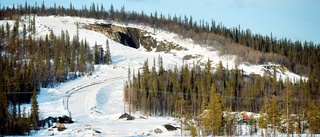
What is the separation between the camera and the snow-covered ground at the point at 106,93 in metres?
68.0

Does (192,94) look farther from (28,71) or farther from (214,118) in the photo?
(214,118)

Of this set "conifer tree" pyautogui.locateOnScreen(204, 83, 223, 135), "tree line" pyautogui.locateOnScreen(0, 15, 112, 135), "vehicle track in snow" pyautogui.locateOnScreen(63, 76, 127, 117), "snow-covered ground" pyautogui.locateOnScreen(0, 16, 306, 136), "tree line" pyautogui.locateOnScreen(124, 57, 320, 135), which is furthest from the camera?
"tree line" pyautogui.locateOnScreen(124, 57, 320, 135)

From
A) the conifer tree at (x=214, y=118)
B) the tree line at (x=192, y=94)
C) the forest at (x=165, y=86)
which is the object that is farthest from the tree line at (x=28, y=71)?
the conifer tree at (x=214, y=118)

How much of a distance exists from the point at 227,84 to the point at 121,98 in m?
28.6

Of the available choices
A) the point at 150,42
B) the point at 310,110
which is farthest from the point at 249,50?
the point at 310,110

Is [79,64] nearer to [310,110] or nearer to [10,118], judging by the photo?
[10,118]

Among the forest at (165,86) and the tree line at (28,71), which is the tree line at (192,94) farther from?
the tree line at (28,71)

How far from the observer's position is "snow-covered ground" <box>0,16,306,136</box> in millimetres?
68012

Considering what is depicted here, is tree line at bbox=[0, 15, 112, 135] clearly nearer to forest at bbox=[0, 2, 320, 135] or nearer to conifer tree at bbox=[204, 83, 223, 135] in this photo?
forest at bbox=[0, 2, 320, 135]

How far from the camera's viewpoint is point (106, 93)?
109 metres

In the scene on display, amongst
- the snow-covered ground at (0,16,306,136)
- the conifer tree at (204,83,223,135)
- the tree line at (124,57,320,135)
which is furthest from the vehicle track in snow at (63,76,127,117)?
the conifer tree at (204,83,223,135)

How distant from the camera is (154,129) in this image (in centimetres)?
6431

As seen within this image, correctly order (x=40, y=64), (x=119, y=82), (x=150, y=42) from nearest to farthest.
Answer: (x=40, y=64), (x=119, y=82), (x=150, y=42)

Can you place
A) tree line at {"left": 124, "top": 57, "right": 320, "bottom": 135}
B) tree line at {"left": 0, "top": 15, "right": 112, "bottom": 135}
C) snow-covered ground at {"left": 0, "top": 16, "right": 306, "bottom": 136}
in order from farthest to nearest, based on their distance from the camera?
tree line at {"left": 124, "top": 57, "right": 320, "bottom": 135} < snow-covered ground at {"left": 0, "top": 16, "right": 306, "bottom": 136} < tree line at {"left": 0, "top": 15, "right": 112, "bottom": 135}
